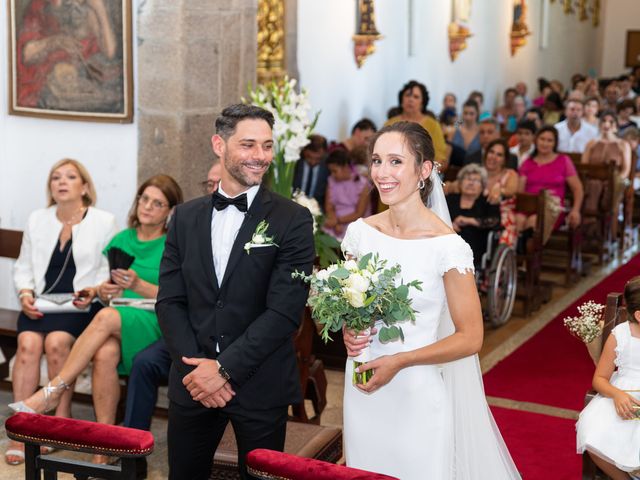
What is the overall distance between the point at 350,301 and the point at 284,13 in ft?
21.8

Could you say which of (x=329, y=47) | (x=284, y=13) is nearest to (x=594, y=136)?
(x=329, y=47)

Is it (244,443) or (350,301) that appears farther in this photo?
(244,443)

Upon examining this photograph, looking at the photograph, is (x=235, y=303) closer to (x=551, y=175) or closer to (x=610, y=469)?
(x=610, y=469)

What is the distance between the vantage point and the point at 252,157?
341 centimetres

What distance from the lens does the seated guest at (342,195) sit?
27.3 feet

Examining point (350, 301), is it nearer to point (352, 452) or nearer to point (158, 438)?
point (352, 452)

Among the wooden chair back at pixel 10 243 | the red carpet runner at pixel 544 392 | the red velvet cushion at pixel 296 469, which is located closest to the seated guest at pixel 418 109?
the red carpet runner at pixel 544 392

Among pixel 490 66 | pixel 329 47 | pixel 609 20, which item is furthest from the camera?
pixel 609 20

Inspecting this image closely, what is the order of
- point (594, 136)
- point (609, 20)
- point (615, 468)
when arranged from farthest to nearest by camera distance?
point (609, 20)
point (594, 136)
point (615, 468)

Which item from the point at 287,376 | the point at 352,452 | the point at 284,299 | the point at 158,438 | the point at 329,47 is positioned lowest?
the point at 158,438

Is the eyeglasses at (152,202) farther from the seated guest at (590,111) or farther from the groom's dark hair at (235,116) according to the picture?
the seated guest at (590,111)

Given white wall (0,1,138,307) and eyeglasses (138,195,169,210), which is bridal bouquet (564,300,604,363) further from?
white wall (0,1,138,307)

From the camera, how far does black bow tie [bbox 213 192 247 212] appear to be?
346cm

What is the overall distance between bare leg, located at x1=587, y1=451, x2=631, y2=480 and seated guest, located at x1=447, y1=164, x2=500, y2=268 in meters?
3.45
